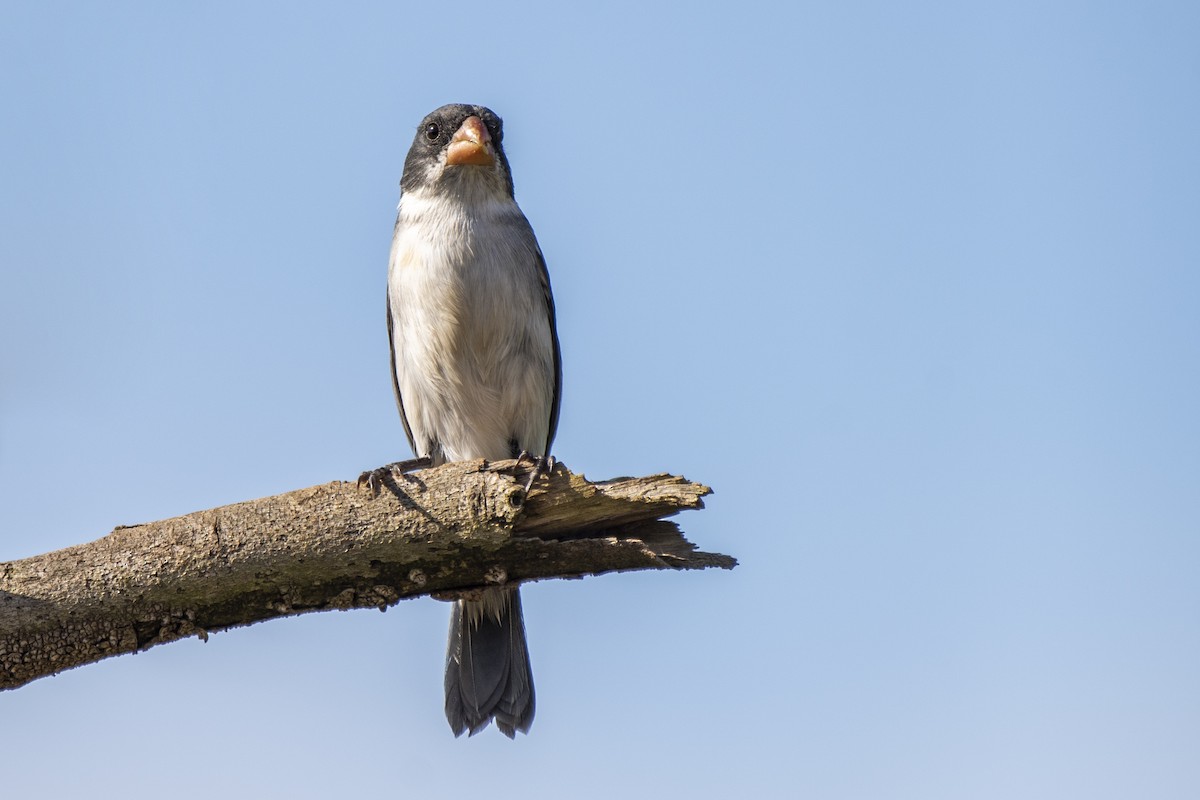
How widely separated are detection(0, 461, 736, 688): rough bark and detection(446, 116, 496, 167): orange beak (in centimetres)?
206

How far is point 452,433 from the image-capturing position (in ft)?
18.2

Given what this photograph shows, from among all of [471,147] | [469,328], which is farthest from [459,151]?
[469,328]

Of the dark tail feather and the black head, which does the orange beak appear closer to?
the black head

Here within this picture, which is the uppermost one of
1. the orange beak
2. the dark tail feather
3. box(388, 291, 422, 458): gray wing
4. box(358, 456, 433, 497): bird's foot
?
the orange beak

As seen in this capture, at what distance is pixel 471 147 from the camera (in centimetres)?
543

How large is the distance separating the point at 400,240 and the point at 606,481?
7.02 feet

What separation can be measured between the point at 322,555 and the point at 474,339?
1.70m

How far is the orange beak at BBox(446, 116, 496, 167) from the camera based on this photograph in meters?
5.43

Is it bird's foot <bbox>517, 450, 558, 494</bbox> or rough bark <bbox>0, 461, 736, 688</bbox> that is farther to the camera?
bird's foot <bbox>517, 450, 558, 494</bbox>

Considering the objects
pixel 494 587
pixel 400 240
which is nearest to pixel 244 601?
pixel 494 587

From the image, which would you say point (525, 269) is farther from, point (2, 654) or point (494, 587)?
point (2, 654)

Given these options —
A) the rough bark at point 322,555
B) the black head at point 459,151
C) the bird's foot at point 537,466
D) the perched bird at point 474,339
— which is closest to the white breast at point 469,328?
the perched bird at point 474,339

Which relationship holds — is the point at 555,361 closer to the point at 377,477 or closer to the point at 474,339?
the point at 474,339

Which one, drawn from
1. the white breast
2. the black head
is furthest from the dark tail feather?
the black head
